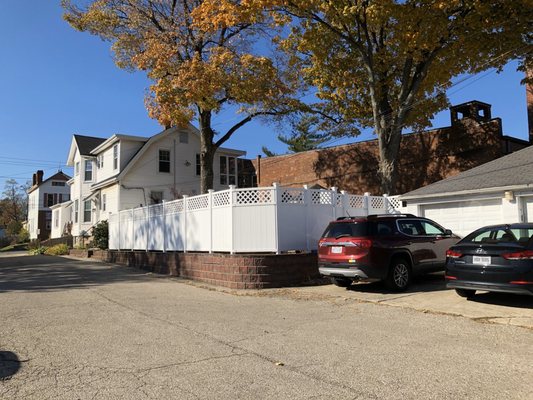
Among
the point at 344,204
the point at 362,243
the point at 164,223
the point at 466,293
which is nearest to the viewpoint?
the point at 466,293

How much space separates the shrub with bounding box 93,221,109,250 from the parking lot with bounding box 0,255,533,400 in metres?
15.7

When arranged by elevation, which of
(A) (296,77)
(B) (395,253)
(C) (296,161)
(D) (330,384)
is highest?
(A) (296,77)

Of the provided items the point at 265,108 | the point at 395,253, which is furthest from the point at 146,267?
the point at 395,253

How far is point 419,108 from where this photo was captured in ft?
71.4

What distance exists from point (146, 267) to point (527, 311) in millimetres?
13942

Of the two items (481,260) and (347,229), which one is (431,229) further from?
(481,260)

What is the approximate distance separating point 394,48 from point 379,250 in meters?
13.1

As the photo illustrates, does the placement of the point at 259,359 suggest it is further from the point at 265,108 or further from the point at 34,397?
the point at 265,108

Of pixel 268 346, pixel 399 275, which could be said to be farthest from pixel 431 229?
pixel 268 346

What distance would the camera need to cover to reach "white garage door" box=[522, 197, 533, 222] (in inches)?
521

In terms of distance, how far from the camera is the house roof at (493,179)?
13.3 meters

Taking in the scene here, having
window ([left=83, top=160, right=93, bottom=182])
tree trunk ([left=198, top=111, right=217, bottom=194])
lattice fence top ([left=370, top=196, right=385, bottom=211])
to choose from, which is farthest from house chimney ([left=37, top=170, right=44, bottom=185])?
lattice fence top ([left=370, top=196, right=385, bottom=211])

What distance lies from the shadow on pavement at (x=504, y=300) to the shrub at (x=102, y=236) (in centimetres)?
2143

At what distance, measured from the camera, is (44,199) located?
5931 cm
